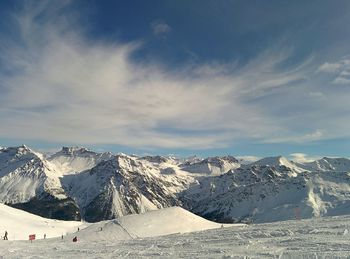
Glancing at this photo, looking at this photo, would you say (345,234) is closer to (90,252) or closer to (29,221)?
(90,252)

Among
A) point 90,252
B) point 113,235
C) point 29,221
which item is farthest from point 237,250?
point 29,221

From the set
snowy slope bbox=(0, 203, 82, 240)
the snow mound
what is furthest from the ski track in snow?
snowy slope bbox=(0, 203, 82, 240)

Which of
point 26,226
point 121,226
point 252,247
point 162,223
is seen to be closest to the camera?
point 252,247

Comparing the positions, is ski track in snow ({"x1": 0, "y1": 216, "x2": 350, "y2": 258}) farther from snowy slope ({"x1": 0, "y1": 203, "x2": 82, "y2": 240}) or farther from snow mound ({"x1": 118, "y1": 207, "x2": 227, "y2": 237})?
snowy slope ({"x1": 0, "y1": 203, "x2": 82, "y2": 240})

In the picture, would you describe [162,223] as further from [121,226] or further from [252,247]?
[252,247]

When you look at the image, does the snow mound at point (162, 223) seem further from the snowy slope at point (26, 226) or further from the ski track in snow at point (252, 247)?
the ski track in snow at point (252, 247)

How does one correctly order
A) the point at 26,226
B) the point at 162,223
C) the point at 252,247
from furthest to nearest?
the point at 26,226, the point at 162,223, the point at 252,247

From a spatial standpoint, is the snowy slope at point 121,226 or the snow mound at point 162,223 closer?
the snowy slope at point 121,226

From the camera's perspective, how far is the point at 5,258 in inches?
Result: 1181

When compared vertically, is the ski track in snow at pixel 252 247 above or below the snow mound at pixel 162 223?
below

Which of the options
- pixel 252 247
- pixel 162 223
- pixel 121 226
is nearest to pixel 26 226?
pixel 121 226

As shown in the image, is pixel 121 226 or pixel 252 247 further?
pixel 121 226

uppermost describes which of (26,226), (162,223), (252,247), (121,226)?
(26,226)

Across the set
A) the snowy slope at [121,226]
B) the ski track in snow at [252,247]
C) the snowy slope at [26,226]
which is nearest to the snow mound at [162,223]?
the snowy slope at [121,226]
